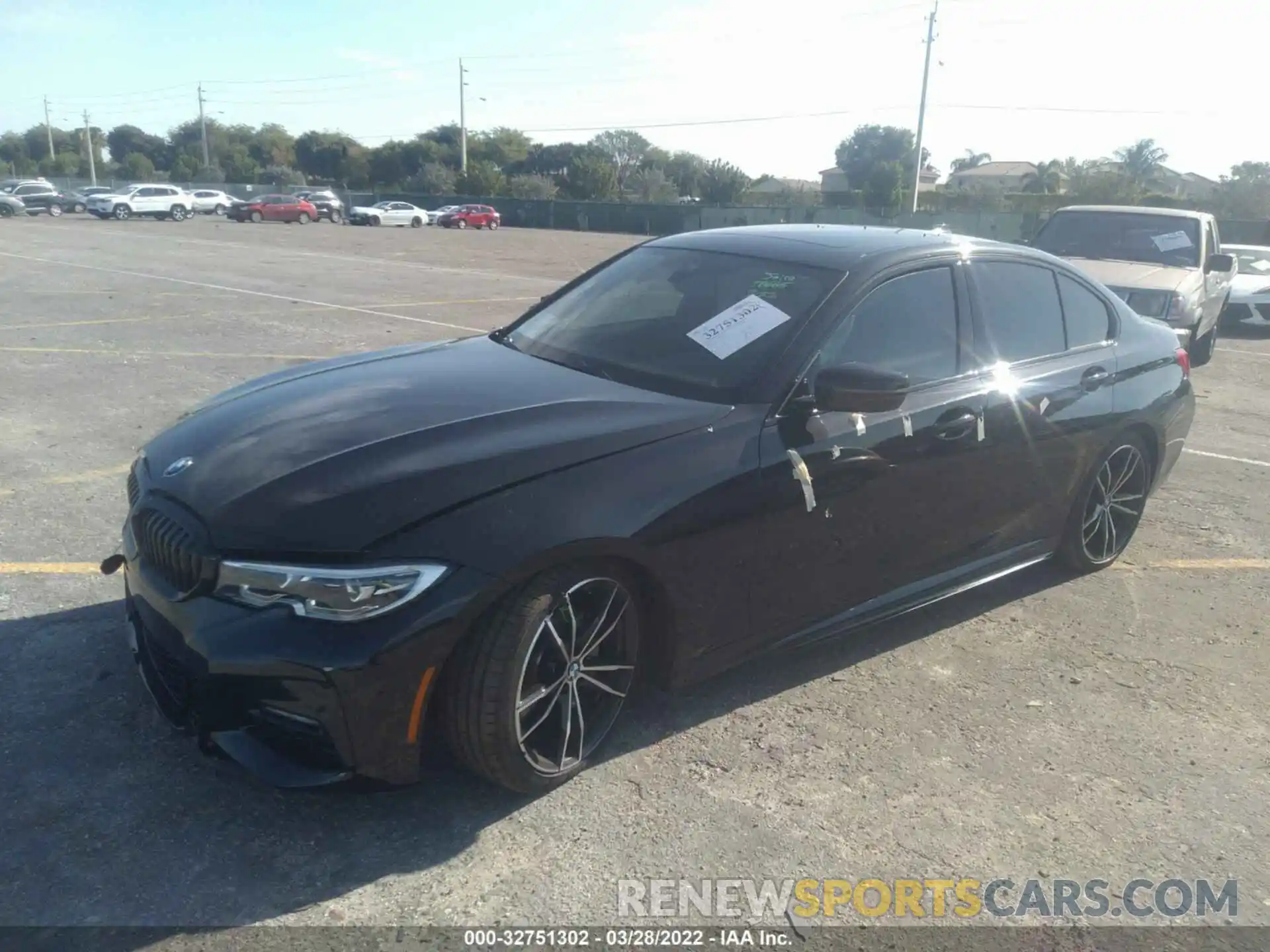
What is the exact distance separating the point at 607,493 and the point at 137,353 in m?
8.69

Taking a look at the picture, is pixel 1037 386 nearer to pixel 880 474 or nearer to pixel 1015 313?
pixel 1015 313

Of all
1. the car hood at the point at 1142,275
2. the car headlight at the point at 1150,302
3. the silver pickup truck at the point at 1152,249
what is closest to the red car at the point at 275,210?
the silver pickup truck at the point at 1152,249

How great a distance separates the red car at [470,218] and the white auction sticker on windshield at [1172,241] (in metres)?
43.7

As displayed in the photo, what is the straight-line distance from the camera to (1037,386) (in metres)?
4.50

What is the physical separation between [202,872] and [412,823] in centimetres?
57

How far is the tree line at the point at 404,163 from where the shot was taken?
261 feet

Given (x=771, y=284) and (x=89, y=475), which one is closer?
(x=771, y=284)

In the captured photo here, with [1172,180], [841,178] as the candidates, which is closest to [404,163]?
[841,178]

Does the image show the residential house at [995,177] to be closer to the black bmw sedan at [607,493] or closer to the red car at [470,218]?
the red car at [470,218]

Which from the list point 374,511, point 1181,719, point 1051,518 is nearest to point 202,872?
point 374,511

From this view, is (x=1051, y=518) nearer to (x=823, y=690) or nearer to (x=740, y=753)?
(x=823, y=690)

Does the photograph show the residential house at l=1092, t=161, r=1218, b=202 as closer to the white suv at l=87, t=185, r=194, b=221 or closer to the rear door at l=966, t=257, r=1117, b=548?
the white suv at l=87, t=185, r=194, b=221

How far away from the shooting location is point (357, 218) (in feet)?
166

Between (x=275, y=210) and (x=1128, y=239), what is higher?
(x=1128, y=239)
